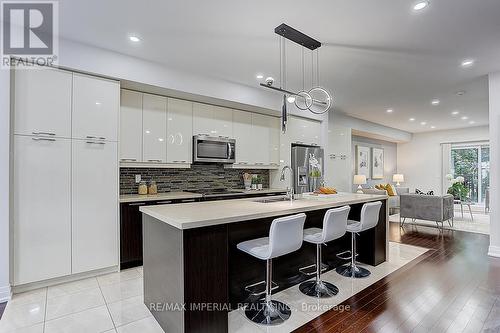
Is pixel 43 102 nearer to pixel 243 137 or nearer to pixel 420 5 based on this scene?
pixel 243 137

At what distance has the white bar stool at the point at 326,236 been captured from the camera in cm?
258

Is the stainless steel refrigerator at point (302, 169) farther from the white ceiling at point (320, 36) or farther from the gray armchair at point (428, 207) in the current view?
the gray armchair at point (428, 207)

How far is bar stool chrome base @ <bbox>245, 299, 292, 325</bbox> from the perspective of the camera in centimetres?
226

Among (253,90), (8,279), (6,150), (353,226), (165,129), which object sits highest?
(253,90)

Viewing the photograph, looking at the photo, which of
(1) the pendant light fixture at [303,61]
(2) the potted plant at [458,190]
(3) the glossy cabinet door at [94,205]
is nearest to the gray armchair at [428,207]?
(2) the potted plant at [458,190]

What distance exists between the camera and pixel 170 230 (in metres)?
1.99

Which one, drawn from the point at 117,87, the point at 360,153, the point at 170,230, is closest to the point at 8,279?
the point at 170,230

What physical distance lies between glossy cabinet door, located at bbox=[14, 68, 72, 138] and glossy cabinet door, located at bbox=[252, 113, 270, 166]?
9.82ft

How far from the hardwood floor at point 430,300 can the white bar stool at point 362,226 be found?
28 centimetres

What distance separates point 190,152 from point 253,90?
155cm

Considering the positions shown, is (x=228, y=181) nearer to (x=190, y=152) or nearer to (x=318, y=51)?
(x=190, y=152)

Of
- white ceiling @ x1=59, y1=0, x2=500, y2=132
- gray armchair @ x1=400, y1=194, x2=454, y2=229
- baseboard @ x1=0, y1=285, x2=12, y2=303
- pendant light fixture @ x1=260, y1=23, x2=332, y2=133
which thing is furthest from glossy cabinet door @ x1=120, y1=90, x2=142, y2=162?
gray armchair @ x1=400, y1=194, x2=454, y2=229

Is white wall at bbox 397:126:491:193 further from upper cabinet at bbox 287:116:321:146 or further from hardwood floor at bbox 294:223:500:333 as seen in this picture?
hardwood floor at bbox 294:223:500:333

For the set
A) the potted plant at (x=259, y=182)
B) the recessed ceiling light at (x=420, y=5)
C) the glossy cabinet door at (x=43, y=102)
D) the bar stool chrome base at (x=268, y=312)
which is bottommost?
the bar stool chrome base at (x=268, y=312)
